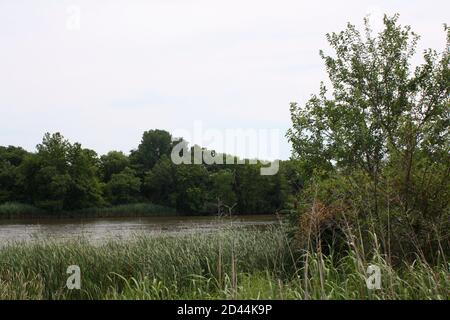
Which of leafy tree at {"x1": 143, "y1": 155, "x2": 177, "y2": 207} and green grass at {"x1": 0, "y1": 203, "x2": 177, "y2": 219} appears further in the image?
leafy tree at {"x1": 143, "y1": 155, "x2": 177, "y2": 207}

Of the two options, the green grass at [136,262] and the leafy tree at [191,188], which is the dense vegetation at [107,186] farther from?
the green grass at [136,262]

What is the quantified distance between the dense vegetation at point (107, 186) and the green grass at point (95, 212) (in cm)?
11

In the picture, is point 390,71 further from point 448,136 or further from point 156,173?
point 156,173

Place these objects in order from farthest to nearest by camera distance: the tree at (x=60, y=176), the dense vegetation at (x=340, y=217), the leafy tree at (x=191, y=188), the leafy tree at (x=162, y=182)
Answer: the leafy tree at (x=162, y=182), the leafy tree at (x=191, y=188), the tree at (x=60, y=176), the dense vegetation at (x=340, y=217)

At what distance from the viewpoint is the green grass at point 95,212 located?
50562mm

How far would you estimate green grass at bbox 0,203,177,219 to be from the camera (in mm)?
50562

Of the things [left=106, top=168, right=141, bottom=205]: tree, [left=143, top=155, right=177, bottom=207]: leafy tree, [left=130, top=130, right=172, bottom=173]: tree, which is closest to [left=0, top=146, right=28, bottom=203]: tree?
[left=106, top=168, right=141, bottom=205]: tree

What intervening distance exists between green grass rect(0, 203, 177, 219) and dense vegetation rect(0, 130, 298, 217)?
0.36ft

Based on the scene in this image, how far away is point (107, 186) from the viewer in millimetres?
63531

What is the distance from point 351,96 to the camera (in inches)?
482

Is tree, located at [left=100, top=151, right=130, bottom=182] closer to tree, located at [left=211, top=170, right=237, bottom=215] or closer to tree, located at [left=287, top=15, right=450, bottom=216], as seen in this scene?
tree, located at [left=211, top=170, right=237, bottom=215]

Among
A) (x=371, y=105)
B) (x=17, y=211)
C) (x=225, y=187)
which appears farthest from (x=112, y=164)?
(x=371, y=105)

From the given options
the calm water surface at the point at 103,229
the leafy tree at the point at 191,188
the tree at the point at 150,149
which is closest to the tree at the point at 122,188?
the leafy tree at the point at 191,188
